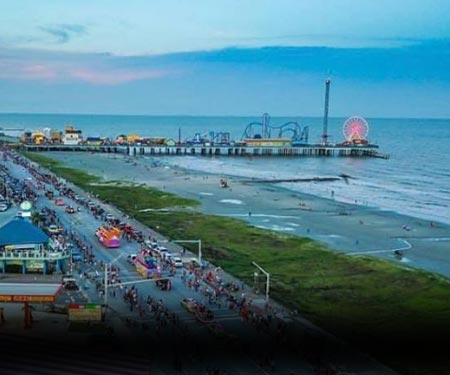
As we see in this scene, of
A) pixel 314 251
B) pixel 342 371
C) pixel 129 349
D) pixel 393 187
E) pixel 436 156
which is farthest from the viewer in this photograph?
pixel 436 156

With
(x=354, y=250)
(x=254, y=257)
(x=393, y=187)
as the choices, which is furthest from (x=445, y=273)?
(x=393, y=187)

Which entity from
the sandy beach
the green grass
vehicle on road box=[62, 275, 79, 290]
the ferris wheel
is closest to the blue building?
vehicle on road box=[62, 275, 79, 290]

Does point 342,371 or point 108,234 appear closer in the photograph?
point 342,371

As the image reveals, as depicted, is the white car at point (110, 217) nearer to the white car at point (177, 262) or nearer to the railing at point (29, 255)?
the white car at point (177, 262)

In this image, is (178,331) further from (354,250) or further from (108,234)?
(354,250)

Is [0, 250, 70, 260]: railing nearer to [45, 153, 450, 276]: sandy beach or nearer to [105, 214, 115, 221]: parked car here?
[105, 214, 115, 221]: parked car

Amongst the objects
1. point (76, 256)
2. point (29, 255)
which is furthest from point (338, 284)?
point (29, 255)
